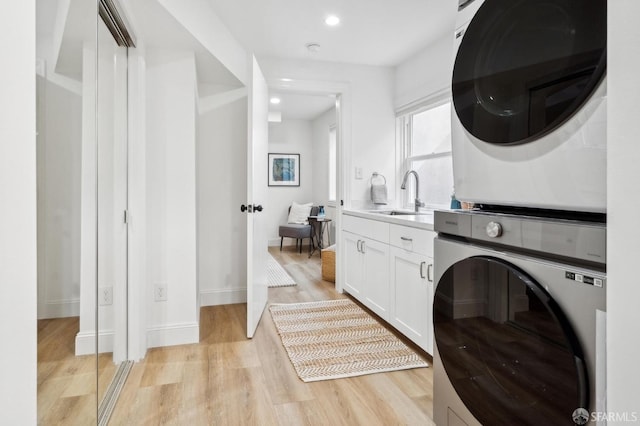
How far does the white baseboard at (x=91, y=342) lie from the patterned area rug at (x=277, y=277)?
228 cm

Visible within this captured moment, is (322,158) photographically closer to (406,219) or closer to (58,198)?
(406,219)

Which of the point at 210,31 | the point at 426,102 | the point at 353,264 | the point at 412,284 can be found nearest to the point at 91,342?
the point at 412,284

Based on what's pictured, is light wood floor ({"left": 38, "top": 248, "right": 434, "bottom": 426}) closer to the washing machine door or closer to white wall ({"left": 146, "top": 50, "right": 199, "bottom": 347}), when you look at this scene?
white wall ({"left": 146, "top": 50, "right": 199, "bottom": 347})

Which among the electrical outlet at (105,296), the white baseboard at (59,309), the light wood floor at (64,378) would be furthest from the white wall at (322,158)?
the white baseboard at (59,309)

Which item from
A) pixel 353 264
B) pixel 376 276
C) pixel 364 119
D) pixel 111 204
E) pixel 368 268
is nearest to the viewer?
pixel 111 204

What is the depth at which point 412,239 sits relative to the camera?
2354 mm

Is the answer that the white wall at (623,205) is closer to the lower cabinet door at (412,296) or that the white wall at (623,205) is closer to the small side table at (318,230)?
the lower cabinet door at (412,296)

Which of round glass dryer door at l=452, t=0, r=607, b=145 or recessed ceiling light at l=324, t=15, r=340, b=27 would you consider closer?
round glass dryer door at l=452, t=0, r=607, b=145

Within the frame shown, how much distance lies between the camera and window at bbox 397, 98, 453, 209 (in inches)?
125

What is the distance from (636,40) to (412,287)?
1.98 m

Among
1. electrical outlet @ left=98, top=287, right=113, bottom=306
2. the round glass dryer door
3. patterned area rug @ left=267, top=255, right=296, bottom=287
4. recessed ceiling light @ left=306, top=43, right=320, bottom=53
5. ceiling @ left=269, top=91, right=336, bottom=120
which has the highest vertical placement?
ceiling @ left=269, top=91, right=336, bottom=120

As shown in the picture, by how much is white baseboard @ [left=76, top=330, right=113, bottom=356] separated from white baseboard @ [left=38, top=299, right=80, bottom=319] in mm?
113

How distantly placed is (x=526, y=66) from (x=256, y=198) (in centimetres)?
203

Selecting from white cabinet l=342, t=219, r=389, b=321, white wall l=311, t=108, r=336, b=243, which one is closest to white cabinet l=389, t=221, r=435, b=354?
white cabinet l=342, t=219, r=389, b=321
